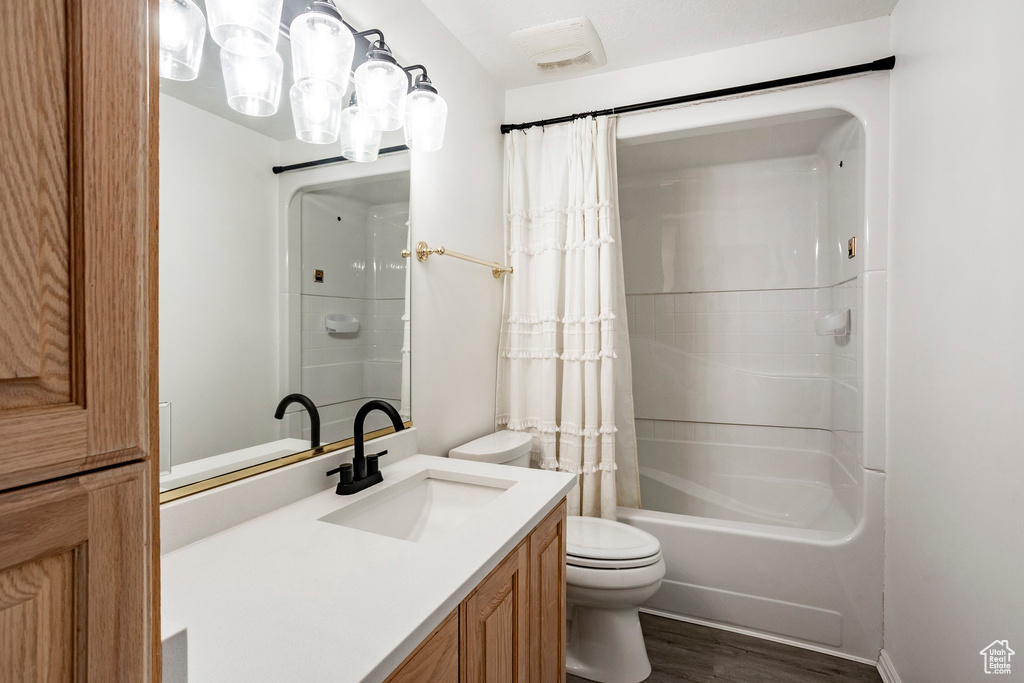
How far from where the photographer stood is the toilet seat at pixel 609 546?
66.1 inches

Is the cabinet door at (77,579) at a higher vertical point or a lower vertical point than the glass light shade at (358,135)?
lower

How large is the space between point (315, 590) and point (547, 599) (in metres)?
0.69

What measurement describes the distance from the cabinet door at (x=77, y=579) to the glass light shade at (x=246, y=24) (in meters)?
1.01

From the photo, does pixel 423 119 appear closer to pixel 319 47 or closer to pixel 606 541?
pixel 319 47

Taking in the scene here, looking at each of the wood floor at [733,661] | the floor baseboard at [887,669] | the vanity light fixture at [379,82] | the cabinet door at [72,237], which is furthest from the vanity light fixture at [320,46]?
the floor baseboard at [887,669]

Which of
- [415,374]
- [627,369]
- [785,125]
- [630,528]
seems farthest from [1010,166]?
[415,374]

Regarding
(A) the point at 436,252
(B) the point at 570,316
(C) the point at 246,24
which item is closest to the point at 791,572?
(B) the point at 570,316

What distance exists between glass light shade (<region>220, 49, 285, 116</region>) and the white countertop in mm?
905

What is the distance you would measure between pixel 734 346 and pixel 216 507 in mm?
2594

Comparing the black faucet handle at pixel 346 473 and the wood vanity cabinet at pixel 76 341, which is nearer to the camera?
the wood vanity cabinet at pixel 76 341

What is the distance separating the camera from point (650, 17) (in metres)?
1.82

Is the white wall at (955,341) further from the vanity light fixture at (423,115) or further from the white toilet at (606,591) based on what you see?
the vanity light fixture at (423,115)

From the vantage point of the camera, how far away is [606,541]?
1801 millimetres

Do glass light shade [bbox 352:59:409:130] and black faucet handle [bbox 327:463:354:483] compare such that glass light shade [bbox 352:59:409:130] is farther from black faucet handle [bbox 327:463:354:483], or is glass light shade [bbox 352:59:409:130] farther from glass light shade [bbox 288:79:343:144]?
black faucet handle [bbox 327:463:354:483]
